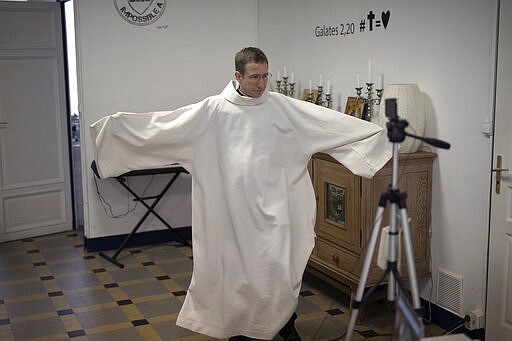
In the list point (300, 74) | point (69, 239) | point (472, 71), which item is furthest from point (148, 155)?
point (69, 239)

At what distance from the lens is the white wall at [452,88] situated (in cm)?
382

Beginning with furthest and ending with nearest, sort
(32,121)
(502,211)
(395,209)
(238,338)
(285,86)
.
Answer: (32,121) → (285,86) → (238,338) → (502,211) → (395,209)

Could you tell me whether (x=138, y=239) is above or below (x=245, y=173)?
below

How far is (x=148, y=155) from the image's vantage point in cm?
371

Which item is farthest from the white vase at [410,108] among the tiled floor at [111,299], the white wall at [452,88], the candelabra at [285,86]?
the candelabra at [285,86]

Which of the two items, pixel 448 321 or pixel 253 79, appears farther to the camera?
pixel 448 321

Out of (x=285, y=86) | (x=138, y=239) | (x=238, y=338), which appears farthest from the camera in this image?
(x=138, y=239)

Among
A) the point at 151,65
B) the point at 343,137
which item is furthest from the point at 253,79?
the point at 151,65

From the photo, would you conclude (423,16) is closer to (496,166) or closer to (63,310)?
(496,166)

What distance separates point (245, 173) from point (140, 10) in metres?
2.76

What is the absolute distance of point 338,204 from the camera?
176 inches

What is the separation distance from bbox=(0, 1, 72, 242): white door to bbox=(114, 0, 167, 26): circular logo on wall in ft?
2.76

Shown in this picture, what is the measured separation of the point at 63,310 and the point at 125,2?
2.60m

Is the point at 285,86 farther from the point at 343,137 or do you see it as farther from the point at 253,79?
the point at 253,79
